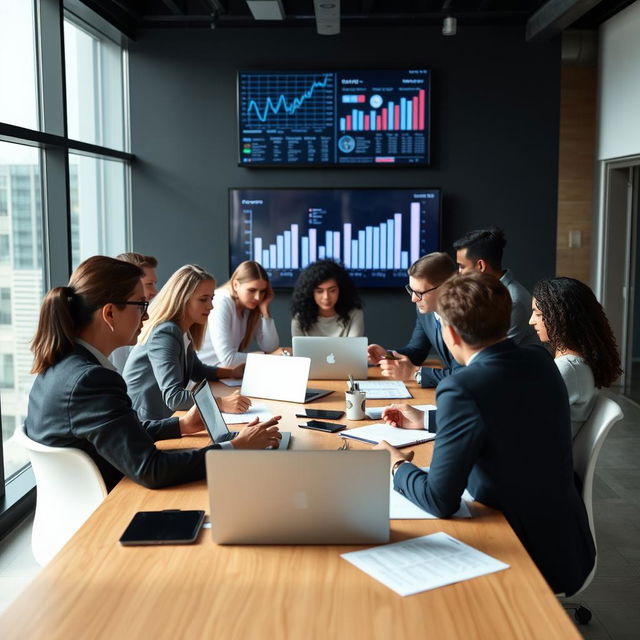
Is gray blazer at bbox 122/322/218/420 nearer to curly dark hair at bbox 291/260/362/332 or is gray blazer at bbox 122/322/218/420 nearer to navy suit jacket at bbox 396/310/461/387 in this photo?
navy suit jacket at bbox 396/310/461/387

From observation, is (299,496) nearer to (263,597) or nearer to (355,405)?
(263,597)

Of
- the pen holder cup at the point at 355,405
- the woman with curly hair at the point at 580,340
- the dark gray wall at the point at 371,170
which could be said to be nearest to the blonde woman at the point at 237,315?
the pen holder cup at the point at 355,405

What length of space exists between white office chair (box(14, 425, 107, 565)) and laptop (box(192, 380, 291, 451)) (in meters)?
0.37

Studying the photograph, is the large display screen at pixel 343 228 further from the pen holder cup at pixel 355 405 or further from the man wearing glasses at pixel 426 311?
the pen holder cup at pixel 355 405

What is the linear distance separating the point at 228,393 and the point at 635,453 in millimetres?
2955

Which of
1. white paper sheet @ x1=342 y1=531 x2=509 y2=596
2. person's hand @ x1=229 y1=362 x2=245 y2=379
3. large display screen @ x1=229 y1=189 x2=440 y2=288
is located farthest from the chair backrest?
large display screen @ x1=229 y1=189 x2=440 y2=288

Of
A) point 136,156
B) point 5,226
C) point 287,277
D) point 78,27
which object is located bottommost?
point 287,277

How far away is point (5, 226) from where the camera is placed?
13.2 feet

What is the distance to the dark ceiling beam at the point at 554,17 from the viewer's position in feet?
16.6

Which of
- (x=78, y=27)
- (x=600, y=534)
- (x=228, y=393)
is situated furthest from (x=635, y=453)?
(x=78, y=27)

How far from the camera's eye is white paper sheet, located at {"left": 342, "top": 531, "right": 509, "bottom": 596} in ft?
4.85

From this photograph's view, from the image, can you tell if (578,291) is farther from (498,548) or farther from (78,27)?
(78,27)

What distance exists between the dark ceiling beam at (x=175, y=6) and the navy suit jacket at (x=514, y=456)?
4.56 m

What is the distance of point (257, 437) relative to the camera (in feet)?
7.30
